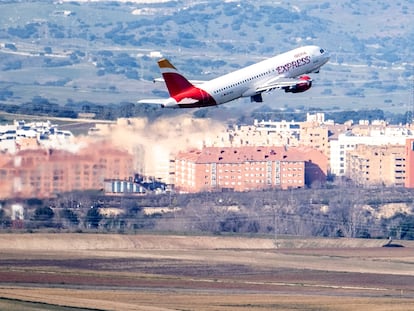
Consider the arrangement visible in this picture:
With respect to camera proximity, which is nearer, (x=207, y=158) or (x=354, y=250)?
(x=354, y=250)

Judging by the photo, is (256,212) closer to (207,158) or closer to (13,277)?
(207,158)

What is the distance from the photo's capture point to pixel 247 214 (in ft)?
444

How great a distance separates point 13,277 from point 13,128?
40.1 metres

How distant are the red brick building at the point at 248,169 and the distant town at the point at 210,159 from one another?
0.07m

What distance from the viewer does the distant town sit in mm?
97938

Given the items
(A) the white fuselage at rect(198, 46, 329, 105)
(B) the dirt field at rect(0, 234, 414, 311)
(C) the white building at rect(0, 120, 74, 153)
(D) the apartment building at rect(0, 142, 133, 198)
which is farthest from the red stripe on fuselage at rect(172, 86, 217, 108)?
(C) the white building at rect(0, 120, 74, 153)

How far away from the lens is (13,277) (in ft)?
313

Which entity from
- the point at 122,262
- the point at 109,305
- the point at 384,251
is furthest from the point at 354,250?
the point at 109,305

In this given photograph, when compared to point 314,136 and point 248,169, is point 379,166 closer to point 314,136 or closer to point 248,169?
point 248,169

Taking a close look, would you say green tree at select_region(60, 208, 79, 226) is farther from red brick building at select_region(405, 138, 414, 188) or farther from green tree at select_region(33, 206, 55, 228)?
red brick building at select_region(405, 138, 414, 188)

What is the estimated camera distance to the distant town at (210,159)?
9794 centimetres

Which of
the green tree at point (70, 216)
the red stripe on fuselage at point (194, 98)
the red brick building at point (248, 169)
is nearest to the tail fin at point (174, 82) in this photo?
the red stripe on fuselage at point (194, 98)

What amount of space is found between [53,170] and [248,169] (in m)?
Result: 56.3

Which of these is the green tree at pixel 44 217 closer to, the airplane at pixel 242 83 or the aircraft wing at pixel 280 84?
the airplane at pixel 242 83
